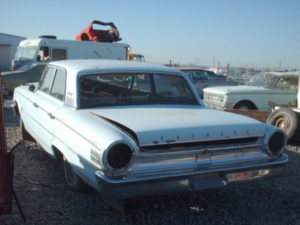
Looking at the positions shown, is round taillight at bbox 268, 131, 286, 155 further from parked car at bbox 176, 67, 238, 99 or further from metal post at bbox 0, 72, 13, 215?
parked car at bbox 176, 67, 238, 99

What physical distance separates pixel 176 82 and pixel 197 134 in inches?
58.7

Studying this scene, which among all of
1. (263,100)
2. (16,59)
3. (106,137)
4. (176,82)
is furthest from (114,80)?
(16,59)

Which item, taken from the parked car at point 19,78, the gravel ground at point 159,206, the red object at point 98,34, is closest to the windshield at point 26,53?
the parked car at point 19,78

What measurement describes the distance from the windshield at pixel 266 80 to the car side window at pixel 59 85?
20.4 feet

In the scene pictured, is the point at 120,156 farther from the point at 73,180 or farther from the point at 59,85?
the point at 59,85

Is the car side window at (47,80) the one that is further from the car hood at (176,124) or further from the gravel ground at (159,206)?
the car hood at (176,124)

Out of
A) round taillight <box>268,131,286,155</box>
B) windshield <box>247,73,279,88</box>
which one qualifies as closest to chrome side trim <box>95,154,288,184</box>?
round taillight <box>268,131,286,155</box>

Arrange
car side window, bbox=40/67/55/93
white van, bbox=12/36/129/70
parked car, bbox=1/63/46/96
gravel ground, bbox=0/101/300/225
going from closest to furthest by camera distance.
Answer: gravel ground, bbox=0/101/300/225 < car side window, bbox=40/67/55/93 < parked car, bbox=1/63/46/96 < white van, bbox=12/36/129/70

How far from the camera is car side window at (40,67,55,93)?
4367 millimetres

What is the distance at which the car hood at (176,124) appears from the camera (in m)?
2.70

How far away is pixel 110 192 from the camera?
8.32ft

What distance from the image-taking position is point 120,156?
103 inches

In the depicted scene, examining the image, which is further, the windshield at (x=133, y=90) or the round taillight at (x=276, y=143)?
the windshield at (x=133, y=90)

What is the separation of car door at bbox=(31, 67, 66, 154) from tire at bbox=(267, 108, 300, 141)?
14.2ft
